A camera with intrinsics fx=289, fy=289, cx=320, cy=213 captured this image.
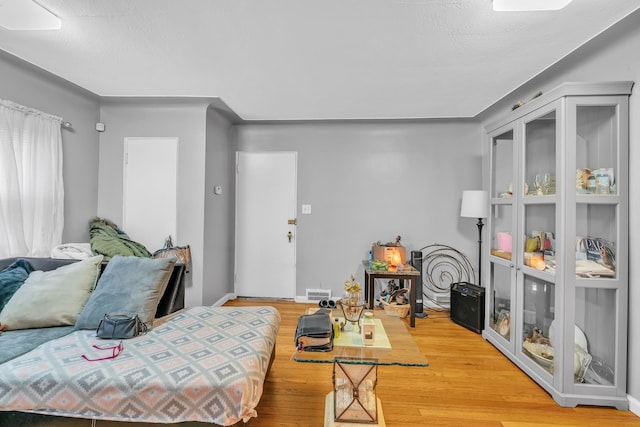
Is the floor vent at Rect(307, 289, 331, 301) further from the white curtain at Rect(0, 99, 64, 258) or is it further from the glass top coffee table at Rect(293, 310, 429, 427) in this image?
the white curtain at Rect(0, 99, 64, 258)

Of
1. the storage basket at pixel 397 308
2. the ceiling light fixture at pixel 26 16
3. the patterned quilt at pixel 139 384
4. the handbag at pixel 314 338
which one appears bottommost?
the storage basket at pixel 397 308

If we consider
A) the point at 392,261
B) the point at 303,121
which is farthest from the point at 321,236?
the point at 303,121

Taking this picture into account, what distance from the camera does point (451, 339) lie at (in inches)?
114

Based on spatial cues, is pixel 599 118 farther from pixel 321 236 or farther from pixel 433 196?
pixel 321 236

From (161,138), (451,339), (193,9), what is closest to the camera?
(193,9)

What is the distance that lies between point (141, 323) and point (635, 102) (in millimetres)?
3449

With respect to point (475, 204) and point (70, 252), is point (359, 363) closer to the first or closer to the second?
point (475, 204)

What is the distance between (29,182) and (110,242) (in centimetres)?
81

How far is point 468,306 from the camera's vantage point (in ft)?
10.4

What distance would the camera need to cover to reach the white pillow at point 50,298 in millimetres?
1847

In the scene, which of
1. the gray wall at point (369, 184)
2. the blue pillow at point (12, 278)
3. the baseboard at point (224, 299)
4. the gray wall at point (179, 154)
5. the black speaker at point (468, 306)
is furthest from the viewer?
the gray wall at point (369, 184)

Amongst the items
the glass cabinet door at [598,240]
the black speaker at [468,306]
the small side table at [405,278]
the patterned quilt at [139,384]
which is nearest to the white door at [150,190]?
the patterned quilt at [139,384]

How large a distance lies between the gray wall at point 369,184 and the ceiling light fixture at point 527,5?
223cm

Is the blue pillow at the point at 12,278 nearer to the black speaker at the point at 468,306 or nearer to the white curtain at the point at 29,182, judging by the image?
the white curtain at the point at 29,182
